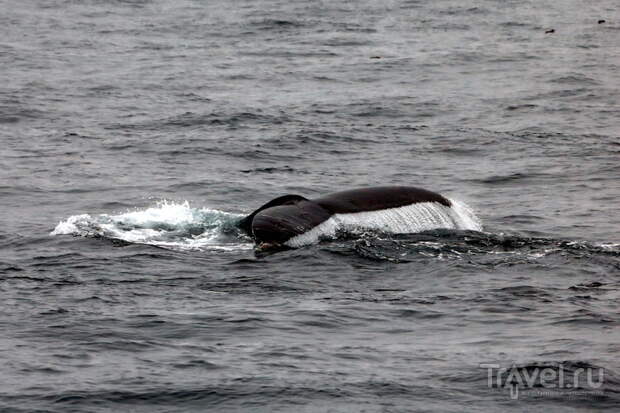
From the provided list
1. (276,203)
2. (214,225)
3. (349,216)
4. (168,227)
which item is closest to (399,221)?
(349,216)

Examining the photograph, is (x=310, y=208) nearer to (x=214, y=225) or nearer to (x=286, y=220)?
Answer: (x=286, y=220)

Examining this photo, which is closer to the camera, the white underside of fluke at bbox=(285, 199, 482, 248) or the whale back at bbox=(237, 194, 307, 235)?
the white underside of fluke at bbox=(285, 199, 482, 248)

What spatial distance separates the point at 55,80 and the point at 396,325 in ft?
70.3

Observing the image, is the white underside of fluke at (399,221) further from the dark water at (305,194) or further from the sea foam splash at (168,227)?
the sea foam splash at (168,227)

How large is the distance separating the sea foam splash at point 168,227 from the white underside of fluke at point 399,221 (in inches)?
33.0

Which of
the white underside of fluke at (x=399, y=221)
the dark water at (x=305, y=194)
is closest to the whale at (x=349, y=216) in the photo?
the white underside of fluke at (x=399, y=221)

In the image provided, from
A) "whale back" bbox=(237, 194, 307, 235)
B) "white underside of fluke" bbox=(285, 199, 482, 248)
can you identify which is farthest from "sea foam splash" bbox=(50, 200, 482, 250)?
"whale back" bbox=(237, 194, 307, 235)

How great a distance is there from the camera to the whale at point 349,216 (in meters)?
14.2

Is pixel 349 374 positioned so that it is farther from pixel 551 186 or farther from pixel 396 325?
pixel 551 186

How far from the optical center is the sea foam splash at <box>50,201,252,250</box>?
15.0 metres

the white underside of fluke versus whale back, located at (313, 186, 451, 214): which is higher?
whale back, located at (313, 186, 451, 214)

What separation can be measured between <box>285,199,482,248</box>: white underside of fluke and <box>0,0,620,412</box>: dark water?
0.22 m

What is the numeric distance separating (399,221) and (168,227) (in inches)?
117

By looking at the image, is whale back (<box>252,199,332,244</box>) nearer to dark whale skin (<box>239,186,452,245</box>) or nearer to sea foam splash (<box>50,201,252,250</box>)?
dark whale skin (<box>239,186,452,245</box>)
